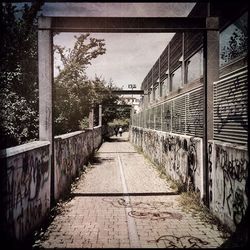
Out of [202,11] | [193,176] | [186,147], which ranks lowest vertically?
[193,176]

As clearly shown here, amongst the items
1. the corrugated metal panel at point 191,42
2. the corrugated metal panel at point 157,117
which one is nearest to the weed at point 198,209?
the corrugated metal panel at point 191,42

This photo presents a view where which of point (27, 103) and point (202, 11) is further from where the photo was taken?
point (27, 103)

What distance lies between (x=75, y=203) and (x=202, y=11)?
26.3 ft

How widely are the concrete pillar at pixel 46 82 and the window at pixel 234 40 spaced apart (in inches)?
189

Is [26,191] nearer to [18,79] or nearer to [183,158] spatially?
[183,158]

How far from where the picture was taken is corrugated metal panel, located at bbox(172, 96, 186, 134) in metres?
11.0

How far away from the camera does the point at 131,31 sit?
8.19 metres

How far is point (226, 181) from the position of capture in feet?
21.1

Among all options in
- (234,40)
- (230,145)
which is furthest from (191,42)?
(230,145)

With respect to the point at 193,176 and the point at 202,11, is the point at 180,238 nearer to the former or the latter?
the point at 193,176

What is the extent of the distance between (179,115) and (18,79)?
7.20 metres

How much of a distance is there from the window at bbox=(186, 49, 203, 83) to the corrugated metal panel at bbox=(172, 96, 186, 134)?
122 centimetres

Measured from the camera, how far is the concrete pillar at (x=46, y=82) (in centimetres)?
810

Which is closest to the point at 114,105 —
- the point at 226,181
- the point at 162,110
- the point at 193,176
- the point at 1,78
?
the point at 162,110
